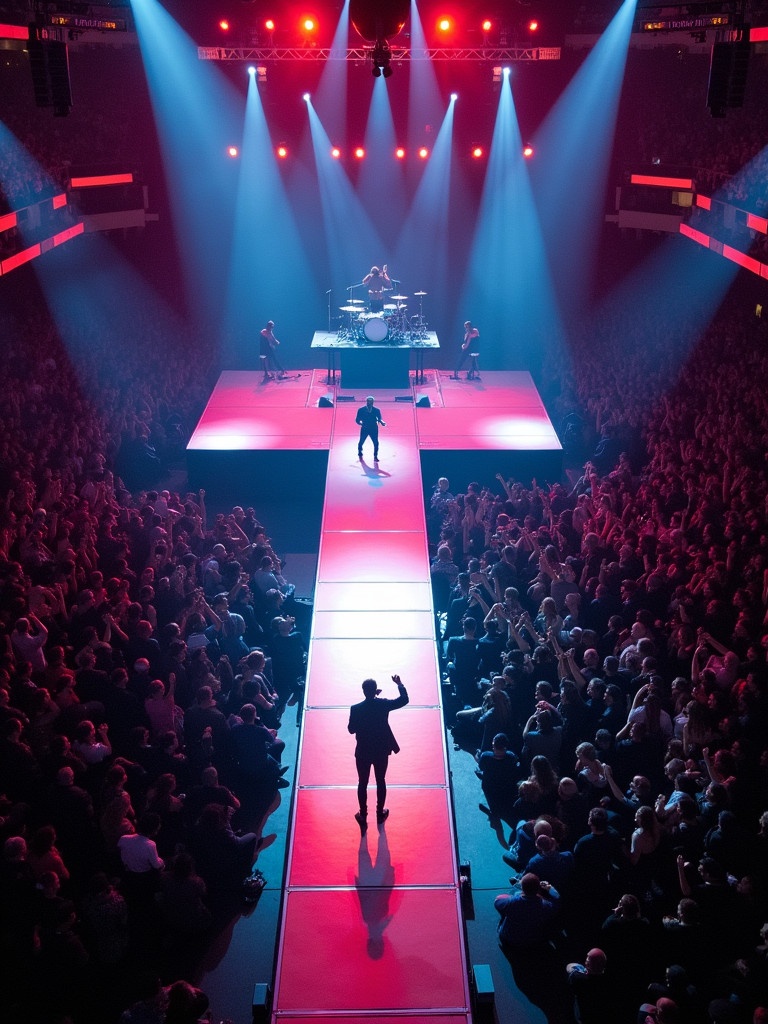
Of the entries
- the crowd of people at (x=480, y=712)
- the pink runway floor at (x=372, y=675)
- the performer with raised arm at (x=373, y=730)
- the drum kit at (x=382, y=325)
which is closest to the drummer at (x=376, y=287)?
the drum kit at (x=382, y=325)

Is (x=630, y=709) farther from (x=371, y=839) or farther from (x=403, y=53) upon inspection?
(x=403, y=53)

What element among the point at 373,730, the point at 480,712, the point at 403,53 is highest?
the point at 403,53

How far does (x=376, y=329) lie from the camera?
16.6 metres

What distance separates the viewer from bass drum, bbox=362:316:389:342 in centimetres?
1655

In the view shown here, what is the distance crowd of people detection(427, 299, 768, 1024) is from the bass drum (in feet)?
19.3

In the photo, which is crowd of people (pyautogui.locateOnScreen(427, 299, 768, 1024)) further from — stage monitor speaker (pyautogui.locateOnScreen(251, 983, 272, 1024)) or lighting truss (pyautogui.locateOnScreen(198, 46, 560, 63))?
lighting truss (pyautogui.locateOnScreen(198, 46, 560, 63))

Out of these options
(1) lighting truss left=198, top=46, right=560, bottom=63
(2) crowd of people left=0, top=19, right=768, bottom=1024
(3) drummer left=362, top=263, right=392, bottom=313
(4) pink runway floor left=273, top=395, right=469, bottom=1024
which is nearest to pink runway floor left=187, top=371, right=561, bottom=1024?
(4) pink runway floor left=273, top=395, right=469, bottom=1024

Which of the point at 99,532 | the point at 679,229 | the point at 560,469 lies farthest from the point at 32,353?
the point at 679,229

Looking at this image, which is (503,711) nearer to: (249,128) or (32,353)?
(32,353)

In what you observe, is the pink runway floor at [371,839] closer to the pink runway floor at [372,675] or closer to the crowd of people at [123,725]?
the pink runway floor at [372,675]

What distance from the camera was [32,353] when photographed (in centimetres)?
1395

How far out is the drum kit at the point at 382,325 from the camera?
1664 centimetres

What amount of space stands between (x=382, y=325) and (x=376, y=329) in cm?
13

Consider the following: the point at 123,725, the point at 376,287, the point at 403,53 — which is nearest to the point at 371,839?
the point at 123,725
